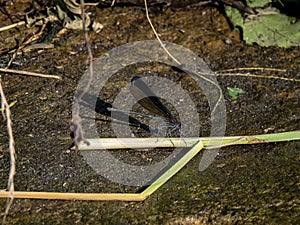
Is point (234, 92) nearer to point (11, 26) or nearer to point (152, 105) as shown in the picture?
point (152, 105)

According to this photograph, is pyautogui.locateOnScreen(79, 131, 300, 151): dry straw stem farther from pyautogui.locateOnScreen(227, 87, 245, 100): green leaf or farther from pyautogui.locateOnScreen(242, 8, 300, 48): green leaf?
pyautogui.locateOnScreen(242, 8, 300, 48): green leaf

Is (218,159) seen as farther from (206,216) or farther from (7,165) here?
(7,165)

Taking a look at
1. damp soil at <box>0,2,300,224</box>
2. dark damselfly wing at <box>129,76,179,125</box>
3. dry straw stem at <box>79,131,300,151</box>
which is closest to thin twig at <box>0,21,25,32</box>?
damp soil at <box>0,2,300,224</box>

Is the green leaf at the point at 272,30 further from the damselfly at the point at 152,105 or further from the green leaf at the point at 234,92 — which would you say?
the damselfly at the point at 152,105

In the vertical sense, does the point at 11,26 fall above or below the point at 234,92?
above

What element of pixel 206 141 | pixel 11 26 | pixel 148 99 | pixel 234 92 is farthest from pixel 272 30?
pixel 11 26

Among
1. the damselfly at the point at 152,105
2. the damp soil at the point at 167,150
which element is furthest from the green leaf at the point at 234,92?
the damselfly at the point at 152,105

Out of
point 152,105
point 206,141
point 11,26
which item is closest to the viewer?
point 206,141
